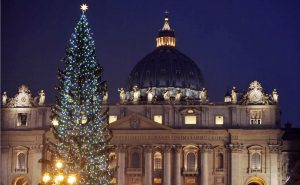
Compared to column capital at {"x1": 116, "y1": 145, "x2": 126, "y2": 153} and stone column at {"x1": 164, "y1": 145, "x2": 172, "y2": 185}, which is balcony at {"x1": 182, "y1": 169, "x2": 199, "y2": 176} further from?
column capital at {"x1": 116, "y1": 145, "x2": 126, "y2": 153}

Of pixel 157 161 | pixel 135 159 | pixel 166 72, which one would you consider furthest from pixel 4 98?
pixel 166 72

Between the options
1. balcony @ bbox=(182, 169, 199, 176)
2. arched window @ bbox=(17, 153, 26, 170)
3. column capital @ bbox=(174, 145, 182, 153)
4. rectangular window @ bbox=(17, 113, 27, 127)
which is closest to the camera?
balcony @ bbox=(182, 169, 199, 176)

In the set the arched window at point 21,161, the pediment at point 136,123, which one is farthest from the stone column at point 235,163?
the arched window at point 21,161

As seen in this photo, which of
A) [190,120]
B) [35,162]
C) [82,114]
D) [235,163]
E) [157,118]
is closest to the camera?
[82,114]

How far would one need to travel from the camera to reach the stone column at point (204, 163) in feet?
327

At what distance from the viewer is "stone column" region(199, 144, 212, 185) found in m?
99.6

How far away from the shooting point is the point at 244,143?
331 feet

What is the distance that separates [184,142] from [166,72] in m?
26.7

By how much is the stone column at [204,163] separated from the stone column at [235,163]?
268 centimetres

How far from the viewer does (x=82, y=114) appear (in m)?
56.2

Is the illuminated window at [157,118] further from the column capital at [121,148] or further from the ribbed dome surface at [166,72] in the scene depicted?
the ribbed dome surface at [166,72]

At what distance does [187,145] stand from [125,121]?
7821 millimetres

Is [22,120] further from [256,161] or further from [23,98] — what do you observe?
[256,161]

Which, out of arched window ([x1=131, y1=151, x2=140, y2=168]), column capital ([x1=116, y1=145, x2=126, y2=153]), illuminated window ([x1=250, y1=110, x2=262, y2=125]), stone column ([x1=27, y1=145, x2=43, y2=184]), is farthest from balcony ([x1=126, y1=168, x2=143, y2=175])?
illuminated window ([x1=250, y1=110, x2=262, y2=125])
